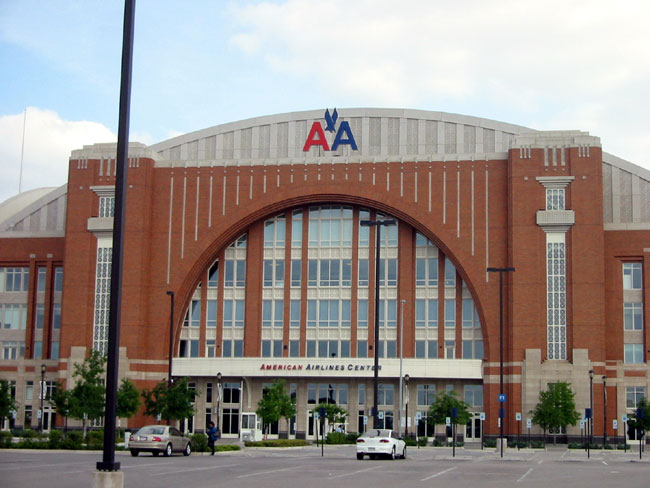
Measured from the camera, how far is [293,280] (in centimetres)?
8525

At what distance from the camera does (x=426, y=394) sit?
83500 mm

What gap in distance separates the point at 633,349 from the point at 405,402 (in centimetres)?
1935

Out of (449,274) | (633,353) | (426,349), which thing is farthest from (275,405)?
(633,353)

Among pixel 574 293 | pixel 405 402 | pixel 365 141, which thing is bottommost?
pixel 405 402

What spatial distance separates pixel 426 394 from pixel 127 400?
2623 cm

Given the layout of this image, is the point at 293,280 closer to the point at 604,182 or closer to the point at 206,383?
the point at 206,383

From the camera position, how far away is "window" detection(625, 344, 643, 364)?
79.5m

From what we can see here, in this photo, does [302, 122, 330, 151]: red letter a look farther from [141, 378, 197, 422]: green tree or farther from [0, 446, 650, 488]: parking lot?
[0, 446, 650, 488]: parking lot

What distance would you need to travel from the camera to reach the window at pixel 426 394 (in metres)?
83.2

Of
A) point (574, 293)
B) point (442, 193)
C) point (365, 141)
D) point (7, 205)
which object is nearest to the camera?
point (574, 293)

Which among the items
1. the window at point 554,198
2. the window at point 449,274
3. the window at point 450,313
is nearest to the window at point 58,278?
the window at point 449,274

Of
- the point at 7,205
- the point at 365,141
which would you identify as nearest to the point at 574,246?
the point at 365,141

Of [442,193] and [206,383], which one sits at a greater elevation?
[442,193]

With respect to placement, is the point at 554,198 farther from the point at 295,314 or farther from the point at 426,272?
the point at 295,314
